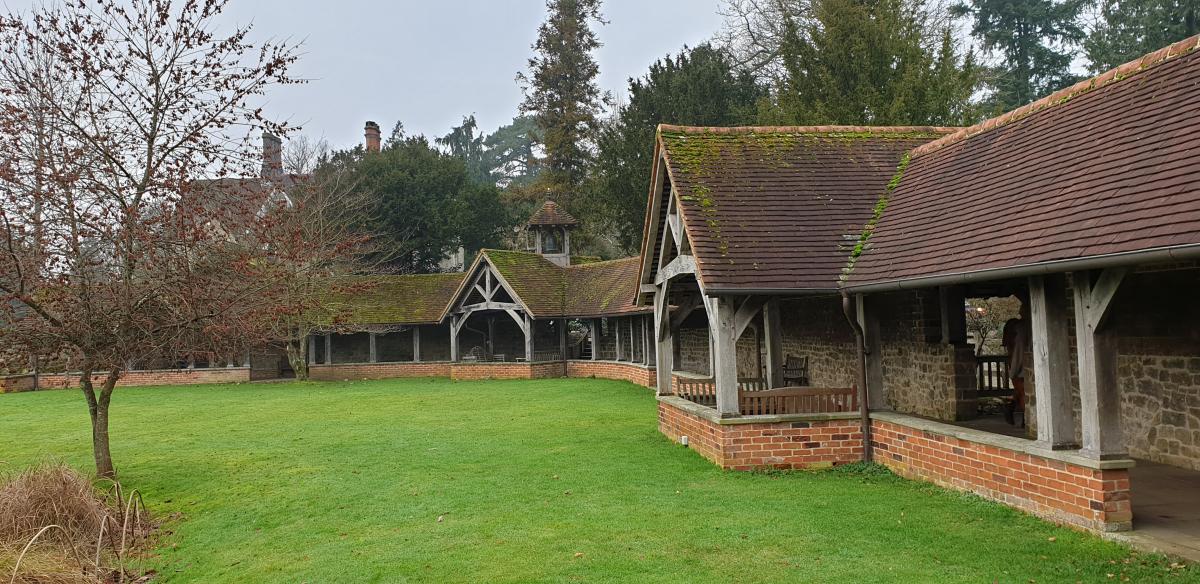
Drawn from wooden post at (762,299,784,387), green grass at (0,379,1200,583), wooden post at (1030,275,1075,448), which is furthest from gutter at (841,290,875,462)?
wooden post at (1030,275,1075,448)

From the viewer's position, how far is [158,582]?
6.52 meters

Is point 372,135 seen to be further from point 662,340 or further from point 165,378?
point 662,340

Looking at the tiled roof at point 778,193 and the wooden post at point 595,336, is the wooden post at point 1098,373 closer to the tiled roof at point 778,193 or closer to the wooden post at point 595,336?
the tiled roof at point 778,193

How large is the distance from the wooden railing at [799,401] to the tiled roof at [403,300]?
818 inches

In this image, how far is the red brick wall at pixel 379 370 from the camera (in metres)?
30.6

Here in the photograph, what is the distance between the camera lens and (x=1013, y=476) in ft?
23.6

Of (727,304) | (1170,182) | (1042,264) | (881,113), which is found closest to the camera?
(1170,182)

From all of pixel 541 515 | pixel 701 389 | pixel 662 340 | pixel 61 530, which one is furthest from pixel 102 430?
pixel 701 389

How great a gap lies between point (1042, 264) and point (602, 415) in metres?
10.5

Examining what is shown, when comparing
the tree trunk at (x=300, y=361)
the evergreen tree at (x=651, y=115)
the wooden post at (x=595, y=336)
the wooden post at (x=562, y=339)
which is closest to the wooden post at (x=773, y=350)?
the wooden post at (x=595, y=336)

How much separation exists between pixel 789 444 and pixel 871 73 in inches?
709

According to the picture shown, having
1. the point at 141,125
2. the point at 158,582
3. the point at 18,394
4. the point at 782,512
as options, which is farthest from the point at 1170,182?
the point at 18,394

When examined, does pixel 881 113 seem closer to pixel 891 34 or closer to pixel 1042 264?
pixel 891 34

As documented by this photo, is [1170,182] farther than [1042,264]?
No
